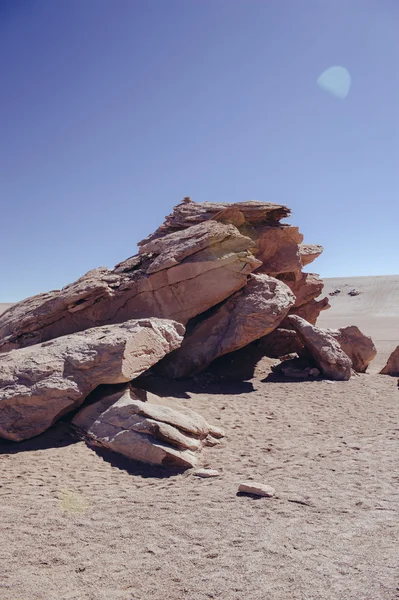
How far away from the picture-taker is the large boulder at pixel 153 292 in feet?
38.0

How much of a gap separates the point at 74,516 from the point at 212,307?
853cm

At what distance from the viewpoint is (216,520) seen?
5230 mm

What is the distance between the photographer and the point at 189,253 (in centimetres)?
1212

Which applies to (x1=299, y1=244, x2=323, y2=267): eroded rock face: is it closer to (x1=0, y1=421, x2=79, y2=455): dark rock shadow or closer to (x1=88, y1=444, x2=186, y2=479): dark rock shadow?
(x1=0, y1=421, x2=79, y2=455): dark rock shadow

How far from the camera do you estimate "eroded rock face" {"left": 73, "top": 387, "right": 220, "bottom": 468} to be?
7012mm

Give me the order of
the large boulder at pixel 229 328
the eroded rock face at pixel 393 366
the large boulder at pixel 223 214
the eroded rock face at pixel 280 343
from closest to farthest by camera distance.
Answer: the large boulder at pixel 229 328, the large boulder at pixel 223 214, the eroded rock face at pixel 393 366, the eroded rock face at pixel 280 343

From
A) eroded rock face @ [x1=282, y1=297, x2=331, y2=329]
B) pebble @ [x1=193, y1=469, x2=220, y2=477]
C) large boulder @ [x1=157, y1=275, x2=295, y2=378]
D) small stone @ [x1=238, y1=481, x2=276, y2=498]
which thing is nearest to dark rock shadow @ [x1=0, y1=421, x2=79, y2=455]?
pebble @ [x1=193, y1=469, x2=220, y2=477]

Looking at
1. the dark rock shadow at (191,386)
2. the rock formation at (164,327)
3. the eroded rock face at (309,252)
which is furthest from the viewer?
the eroded rock face at (309,252)

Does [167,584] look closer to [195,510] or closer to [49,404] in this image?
[195,510]

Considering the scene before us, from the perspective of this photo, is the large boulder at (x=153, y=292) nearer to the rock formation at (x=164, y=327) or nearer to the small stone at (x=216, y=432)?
the rock formation at (x=164, y=327)

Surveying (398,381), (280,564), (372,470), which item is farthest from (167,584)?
(398,381)

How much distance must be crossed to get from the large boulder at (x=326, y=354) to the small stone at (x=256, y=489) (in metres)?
7.59

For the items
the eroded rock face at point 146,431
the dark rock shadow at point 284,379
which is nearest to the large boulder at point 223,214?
the dark rock shadow at point 284,379

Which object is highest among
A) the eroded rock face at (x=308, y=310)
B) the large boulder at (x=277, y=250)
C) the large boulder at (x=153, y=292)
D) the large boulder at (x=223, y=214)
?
the large boulder at (x=223, y=214)
